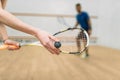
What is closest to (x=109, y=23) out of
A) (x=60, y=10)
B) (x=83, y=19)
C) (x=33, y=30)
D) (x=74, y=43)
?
(x=60, y=10)

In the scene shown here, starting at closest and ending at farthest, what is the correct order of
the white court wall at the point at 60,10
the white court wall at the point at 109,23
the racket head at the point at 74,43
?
1. the racket head at the point at 74,43
2. the white court wall at the point at 109,23
3. the white court wall at the point at 60,10

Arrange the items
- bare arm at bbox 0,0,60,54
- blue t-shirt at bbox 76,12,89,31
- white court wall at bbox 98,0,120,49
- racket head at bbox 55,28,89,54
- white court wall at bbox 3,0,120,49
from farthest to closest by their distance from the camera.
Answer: white court wall at bbox 3,0,120,49 < white court wall at bbox 98,0,120,49 < blue t-shirt at bbox 76,12,89,31 < racket head at bbox 55,28,89,54 < bare arm at bbox 0,0,60,54

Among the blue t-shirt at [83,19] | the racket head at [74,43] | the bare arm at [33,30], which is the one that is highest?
the bare arm at [33,30]

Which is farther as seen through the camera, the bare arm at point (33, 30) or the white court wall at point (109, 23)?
the white court wall at point (109, 23)

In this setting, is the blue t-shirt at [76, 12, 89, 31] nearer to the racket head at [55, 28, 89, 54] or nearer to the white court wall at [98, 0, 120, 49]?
→ the white court wall at [98, 0, 120, 49]

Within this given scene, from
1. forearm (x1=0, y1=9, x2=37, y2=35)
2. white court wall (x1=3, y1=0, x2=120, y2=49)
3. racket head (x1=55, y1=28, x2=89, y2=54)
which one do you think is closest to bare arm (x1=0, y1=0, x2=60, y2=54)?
forearm (x1=0, y1=9, x2=37, y2=35)

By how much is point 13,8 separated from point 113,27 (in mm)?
3527

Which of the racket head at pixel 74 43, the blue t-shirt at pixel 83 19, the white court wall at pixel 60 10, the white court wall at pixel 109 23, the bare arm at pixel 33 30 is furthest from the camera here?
the white court wall at pixel 60 10

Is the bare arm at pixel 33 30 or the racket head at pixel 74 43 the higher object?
the bare arm at pixel 33 30

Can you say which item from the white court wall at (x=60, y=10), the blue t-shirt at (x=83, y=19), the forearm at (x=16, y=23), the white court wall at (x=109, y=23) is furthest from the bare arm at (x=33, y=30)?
the white court wall at (x=60, y=10)

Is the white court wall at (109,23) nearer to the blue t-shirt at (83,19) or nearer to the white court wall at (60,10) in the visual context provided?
the white court wall at (60,10)

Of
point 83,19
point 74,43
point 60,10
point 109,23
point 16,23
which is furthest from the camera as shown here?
point 60,10

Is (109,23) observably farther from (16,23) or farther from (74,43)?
(16,23)

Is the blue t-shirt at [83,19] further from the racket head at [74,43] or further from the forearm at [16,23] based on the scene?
the forearm at [16,23]
